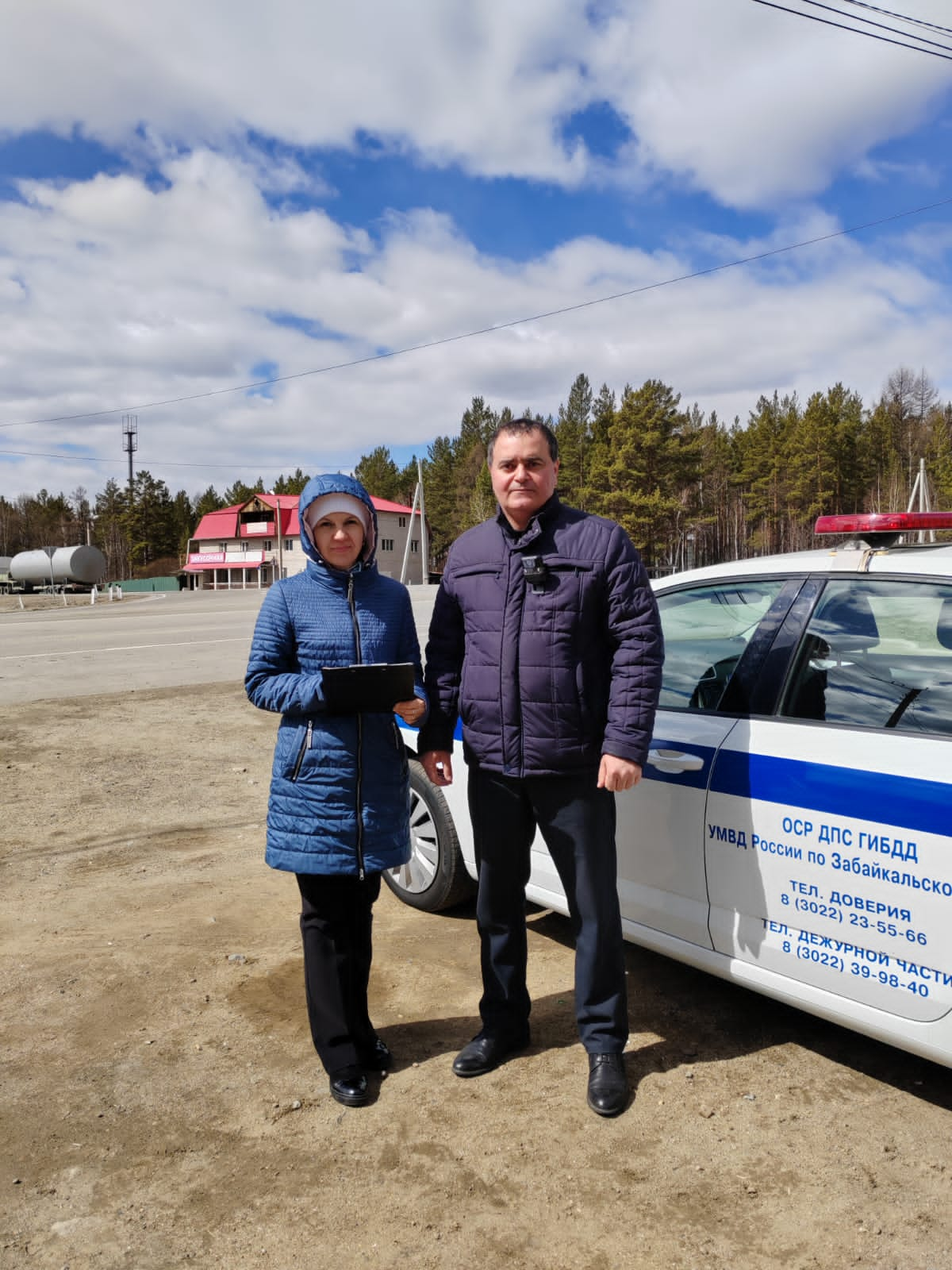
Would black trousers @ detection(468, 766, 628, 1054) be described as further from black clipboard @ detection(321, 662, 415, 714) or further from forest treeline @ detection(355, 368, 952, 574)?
forest treeline @ detection(355, 368, 952, 574)

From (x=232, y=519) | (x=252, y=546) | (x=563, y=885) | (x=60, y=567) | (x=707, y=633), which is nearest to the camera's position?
(x=563, y=885)

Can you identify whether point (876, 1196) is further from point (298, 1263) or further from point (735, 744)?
point (298, 1263)

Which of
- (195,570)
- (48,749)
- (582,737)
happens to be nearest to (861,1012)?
(582,737)

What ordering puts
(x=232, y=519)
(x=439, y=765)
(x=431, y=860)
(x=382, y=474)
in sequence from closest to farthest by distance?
(x=439, y=765) → (x=431, y=860) → (x=232, y=519) → (x=382, y=474)

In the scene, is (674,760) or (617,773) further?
(674,760)

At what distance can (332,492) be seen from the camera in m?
2.77

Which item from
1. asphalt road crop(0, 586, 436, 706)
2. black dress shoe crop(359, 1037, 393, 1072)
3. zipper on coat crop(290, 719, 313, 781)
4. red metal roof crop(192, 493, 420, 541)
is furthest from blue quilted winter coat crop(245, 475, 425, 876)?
red metal roof crop(192, 493, 420, 541)

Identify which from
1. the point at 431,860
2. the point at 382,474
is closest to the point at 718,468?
the point at 382,474

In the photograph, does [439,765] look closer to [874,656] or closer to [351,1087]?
[351,1087]

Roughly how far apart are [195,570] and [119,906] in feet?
254

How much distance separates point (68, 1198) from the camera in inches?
93.1

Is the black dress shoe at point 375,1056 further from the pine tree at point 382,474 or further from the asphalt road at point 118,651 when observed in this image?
the pine tree at point 382,474

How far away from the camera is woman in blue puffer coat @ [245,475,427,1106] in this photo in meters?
2.77

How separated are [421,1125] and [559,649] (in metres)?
1.45
